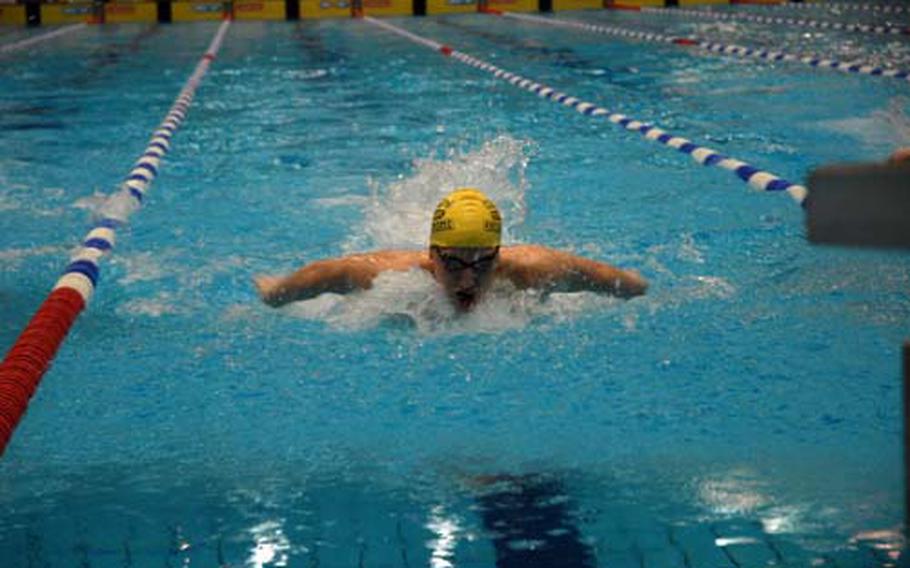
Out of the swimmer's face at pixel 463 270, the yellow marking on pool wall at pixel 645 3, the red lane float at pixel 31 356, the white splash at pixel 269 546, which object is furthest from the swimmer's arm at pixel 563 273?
the yellow marking on pool wall at pixel 645 3

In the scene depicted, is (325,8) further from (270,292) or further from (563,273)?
(563,273)

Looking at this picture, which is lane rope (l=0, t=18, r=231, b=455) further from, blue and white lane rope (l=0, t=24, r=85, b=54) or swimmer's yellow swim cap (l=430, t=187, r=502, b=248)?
blue and white lane rope (l=0, t=24, r=85, b=54)

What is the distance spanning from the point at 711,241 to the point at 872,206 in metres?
4.94

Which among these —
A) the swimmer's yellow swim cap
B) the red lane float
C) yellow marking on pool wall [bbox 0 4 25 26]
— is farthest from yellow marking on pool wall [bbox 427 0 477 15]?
the red lane float

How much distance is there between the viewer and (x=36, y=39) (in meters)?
19.5

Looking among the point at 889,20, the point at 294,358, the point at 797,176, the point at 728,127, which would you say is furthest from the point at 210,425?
the point at 889,20

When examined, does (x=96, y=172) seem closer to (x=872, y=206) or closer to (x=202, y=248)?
(x=202, y=248)

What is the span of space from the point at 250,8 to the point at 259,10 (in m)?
0.21

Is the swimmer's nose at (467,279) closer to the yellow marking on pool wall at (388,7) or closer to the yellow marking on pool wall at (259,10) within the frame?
the yellow marking on pool wall at (259,10)

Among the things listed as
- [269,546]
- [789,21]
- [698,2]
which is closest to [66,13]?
[698,2]

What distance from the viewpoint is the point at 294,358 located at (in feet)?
14.4

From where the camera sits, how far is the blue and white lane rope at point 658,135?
641 centimetres

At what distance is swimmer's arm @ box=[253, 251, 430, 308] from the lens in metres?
4.57

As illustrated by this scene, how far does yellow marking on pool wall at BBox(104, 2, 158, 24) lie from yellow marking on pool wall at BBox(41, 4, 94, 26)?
33 cm
